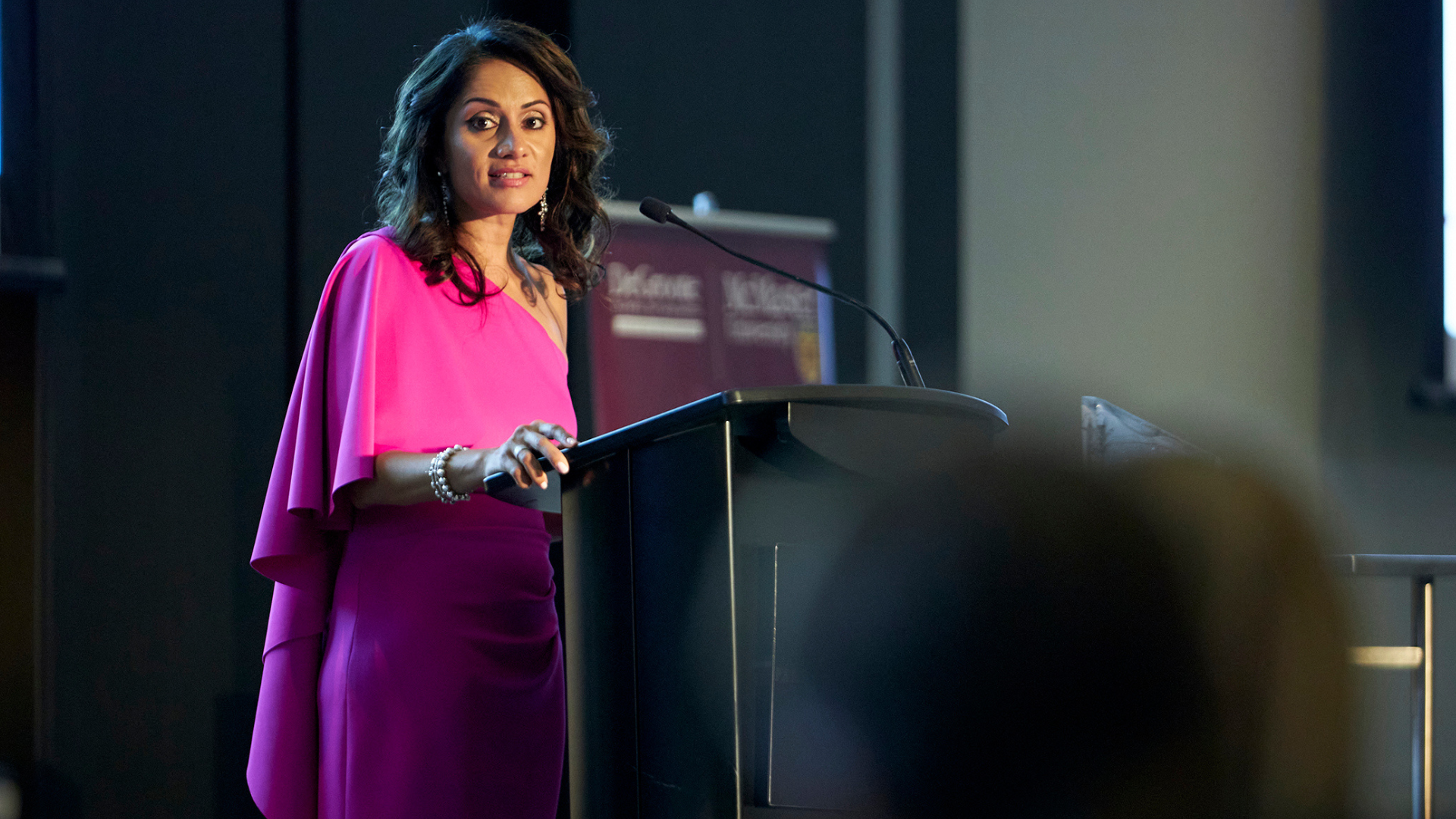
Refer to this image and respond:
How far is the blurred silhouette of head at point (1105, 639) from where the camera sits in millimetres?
483

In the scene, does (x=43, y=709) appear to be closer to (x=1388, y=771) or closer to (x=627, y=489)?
(x=627, y=489)

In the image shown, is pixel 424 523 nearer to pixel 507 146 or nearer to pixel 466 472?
pixel 466 472

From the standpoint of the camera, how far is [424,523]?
147cm

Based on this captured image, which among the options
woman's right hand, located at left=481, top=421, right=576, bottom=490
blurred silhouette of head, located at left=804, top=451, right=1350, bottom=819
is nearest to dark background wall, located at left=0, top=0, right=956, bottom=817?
woman's right hand, located at left=481, top=421, right=576, bottom=490

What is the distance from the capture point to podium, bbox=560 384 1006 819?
91 cm

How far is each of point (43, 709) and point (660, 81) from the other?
241cm

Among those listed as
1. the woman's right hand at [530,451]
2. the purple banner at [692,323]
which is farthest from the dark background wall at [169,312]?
the woman's right hand at [530,451]

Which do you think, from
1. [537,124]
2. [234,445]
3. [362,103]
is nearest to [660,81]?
[362,103]

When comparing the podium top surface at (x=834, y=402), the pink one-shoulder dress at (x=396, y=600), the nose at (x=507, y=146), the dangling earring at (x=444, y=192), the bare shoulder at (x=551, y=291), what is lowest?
the pink one-shoulder dress at (x=396, y=600)

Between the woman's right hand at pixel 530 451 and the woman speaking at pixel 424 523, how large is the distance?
0.46 feet

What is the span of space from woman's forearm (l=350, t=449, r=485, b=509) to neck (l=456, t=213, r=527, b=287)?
34 centimetres

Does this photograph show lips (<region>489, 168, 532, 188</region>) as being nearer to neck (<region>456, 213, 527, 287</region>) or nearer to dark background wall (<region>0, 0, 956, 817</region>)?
neck (<region>456, 213, 527, 287</region>)

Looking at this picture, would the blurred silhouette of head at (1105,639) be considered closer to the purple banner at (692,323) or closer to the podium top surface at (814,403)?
the podium top surface at (814,403)

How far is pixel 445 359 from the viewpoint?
1499 millimetres
